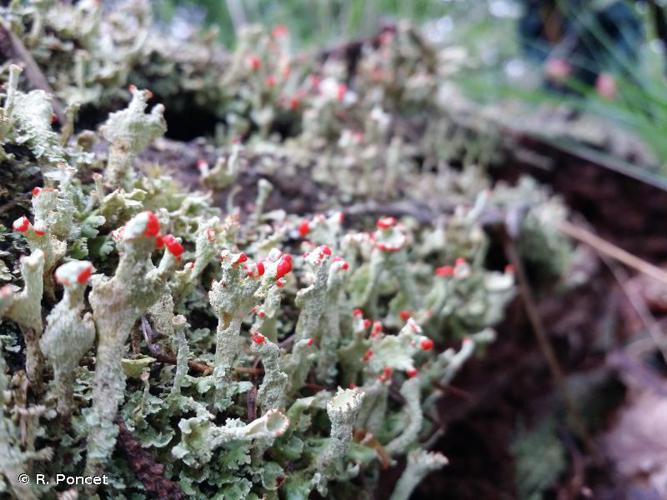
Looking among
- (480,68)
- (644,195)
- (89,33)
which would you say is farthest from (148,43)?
(644,195)

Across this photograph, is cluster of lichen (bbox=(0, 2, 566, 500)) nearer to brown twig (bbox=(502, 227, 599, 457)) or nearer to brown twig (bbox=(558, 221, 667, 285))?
brown twig (bbox=(502, 227, 599, 457))

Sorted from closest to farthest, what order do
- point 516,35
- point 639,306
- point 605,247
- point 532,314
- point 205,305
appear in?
point 205,305
point 532,314
point 605,247
point 639,306
point 516,35

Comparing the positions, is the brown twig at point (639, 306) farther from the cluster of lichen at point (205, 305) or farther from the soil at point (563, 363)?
the cluster of lichen at point (205, 305)

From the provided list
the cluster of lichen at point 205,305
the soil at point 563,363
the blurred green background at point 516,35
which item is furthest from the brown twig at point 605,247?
the cluster of lichen at point 205,305

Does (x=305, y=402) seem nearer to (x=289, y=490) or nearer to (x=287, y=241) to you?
(x=289, y=490)

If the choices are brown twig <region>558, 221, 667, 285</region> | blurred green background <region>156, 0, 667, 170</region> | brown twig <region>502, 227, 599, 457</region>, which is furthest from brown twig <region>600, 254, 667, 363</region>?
brown twig <region>502, 227, 599, 457</region>

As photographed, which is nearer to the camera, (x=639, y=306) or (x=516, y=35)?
(x=639, y=306)

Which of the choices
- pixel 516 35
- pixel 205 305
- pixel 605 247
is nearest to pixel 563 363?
pixel 605 247

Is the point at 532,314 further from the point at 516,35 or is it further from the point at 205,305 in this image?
the point at 516,35
